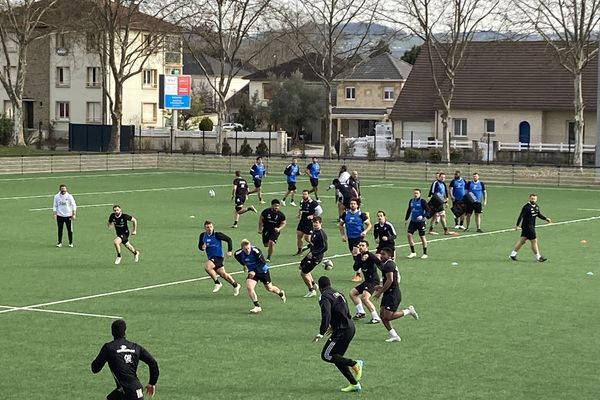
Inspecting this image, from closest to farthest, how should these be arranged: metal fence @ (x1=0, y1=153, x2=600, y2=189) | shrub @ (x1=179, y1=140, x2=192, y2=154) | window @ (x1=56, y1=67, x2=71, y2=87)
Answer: metal fence @ (x1=0, y1=153, x2=600, y2=189), shrub @ (x1=179, y1=140, x2=192, y2=154), window @ (x1=56, y1=67, x2=71, y2=87)

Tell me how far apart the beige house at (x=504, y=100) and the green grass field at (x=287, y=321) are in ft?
136

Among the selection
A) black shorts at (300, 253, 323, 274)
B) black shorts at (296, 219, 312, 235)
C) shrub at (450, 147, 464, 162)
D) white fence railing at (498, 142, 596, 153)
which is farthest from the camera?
white fence railing at (498, 142, 596, 153)

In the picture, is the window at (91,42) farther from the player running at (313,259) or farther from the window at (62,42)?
the player running at (313,259)

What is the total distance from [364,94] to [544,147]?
1266 inches

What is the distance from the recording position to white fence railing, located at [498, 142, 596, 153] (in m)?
69.6

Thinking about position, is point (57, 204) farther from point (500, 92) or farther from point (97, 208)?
point (500, 92)

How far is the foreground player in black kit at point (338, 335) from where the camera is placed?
15125mm

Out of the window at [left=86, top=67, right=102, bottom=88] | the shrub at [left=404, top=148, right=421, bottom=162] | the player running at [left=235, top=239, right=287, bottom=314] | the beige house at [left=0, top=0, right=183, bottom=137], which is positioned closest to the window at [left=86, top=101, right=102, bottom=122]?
the beige house at [left=0, top=0, right=183, bottom=137]

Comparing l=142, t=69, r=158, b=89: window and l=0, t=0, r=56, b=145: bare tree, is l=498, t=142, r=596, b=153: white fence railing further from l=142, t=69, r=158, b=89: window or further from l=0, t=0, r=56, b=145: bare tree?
l=142, t=69, r=158, b=89: window

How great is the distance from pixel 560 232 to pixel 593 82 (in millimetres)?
44828

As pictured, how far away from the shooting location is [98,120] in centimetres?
9144

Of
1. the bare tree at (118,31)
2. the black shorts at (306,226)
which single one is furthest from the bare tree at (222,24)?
the black shorts at (306,226)

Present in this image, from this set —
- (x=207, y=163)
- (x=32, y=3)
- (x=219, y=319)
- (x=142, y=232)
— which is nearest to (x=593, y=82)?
(x=207, y=163)

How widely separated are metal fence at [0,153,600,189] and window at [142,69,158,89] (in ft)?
86.3
